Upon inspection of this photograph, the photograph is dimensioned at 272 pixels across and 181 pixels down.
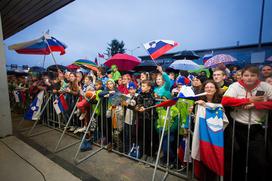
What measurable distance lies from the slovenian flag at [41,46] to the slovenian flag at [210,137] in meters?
5.50

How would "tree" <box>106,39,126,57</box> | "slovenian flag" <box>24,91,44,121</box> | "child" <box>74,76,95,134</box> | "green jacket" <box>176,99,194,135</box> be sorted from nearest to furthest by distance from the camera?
"green jacket" <box>176,99,194,135</box> → "child" <box>74,76,95,134</box> → "slovenian flag" <box>24,91,44,121</box> → "tree" <box>106,39,126,57</box>

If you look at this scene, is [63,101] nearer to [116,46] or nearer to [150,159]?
[150,159]

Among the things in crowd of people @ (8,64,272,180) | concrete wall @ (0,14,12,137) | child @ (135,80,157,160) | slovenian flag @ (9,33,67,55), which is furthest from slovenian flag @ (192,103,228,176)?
concrete wall @ (0,14,12,137)

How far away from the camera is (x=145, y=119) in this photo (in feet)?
10.9

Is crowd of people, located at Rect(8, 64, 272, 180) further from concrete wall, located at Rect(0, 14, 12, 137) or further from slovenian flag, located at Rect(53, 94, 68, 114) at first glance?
concrete wall, located at Rect(0, 14, 12, 137)

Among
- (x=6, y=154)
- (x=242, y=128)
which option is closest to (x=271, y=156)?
(x=242, y=128)

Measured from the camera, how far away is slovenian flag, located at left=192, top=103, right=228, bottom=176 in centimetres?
212

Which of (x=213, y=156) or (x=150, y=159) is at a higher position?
(x=213, y=156)

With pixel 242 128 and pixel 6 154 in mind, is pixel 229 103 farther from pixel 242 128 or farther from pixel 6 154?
pixel 6 154

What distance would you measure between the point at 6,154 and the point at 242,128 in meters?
5.12

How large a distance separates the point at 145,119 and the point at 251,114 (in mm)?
1961

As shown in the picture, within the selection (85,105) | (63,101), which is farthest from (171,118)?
(63,101)

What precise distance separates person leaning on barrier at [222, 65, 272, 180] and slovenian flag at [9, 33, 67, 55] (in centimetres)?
584

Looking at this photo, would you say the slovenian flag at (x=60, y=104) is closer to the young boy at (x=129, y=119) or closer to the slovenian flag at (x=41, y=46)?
the slovenian flag at (x=41, y=46)
